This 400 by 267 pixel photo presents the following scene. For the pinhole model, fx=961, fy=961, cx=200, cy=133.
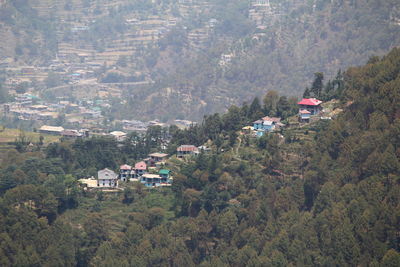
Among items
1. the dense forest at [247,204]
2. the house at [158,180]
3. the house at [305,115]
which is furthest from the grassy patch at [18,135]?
the house at [305,115]

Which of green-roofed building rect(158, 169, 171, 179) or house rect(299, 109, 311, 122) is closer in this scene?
green-roofed building rect(158, 169, 171, 179)

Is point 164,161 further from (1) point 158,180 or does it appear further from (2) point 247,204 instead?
(2) point 247,204

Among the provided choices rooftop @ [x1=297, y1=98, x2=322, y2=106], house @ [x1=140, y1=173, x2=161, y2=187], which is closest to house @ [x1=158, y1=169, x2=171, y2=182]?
house @ [x1=140, y1=173, x2=161, y2=187]

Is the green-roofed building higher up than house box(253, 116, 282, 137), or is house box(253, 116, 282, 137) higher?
house box(253, 116, 282, 137)

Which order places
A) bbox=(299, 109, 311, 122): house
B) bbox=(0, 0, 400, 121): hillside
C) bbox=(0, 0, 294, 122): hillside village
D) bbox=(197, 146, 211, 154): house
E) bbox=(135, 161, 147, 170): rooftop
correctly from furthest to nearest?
1. bbox=(0, 0, 294, 122): hillside village
2. bbox=(0, 0, 400, 121): hillside
3. bbox=(299, 109, 311, 122): house
4. bbox=(197, 146, 211, 154): house
5. bbox=(135, 161, 147, 170): rooftop

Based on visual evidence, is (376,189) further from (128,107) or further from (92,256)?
(128,107)

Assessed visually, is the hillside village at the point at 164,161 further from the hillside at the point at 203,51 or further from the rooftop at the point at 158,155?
the hillside at the point at 203,51

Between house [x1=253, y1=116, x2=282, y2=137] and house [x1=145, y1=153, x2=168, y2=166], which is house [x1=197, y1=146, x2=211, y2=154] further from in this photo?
house [x1=253, y1=116, x2=282, y2=137]
